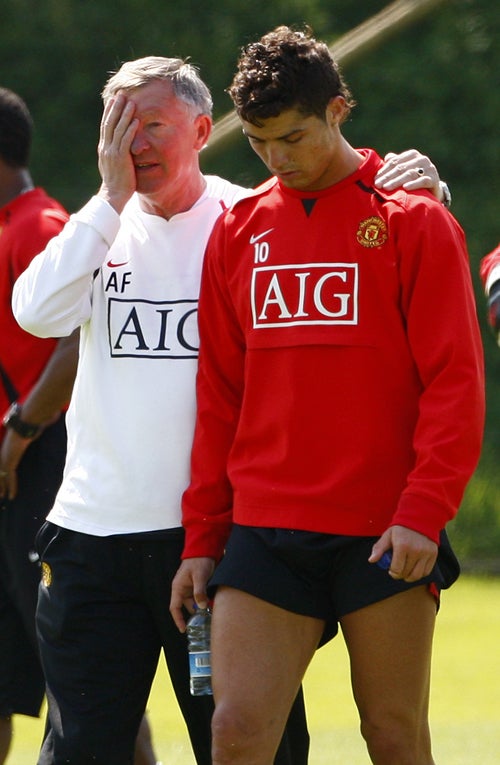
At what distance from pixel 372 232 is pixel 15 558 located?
1.75 metres

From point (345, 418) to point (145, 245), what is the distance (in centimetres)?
75

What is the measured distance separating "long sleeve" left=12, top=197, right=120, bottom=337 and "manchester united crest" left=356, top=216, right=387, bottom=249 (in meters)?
0.65

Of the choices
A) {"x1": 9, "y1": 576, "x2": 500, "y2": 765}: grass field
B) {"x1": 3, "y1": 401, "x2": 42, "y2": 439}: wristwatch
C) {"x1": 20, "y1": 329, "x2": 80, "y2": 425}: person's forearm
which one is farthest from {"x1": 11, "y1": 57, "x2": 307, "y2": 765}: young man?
{"x1": 9, "y1": 576, "x2": 500, "y2": 765}: grass field

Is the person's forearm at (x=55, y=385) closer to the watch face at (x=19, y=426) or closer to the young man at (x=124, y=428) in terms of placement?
the watch face at (x=19, y=426)

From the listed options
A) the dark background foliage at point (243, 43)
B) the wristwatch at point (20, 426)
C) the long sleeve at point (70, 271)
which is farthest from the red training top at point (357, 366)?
the dark background foliage at point (243, 43)

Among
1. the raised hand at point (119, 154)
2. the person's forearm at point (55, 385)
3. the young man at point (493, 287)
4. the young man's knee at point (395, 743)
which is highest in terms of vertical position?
the raised hand at point (119, 154)

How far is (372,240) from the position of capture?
3.24m

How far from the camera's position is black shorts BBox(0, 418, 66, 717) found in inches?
176

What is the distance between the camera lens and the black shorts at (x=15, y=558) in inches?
176

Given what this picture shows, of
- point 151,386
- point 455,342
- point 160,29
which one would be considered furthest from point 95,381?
point 160,29

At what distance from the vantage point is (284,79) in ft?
10.6

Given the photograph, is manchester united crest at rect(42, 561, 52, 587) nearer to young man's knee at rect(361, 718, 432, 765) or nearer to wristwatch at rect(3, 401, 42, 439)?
wristwatch at rect(3, 401, 42, 439)

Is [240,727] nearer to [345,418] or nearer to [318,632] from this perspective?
[318,632]

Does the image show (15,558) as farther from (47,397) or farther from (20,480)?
(47,397)
